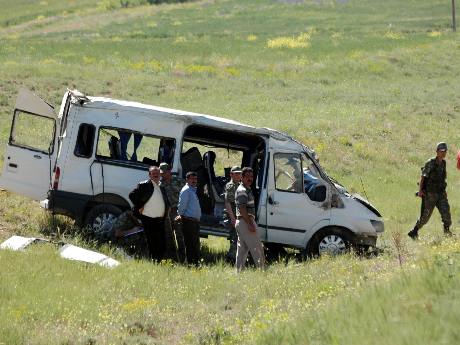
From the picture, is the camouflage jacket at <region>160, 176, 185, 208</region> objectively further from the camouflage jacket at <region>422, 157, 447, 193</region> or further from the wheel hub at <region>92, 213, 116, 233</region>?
the camouflage jacket at <region>422, 157, 447, 193</region>

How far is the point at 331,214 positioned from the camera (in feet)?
49.1

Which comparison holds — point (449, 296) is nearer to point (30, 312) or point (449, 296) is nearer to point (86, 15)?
point (30, 312)

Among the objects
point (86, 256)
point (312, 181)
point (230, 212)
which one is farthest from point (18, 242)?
point (312, 181)

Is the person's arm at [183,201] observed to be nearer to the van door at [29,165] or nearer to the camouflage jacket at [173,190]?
the camouflage jacket at [173,190]

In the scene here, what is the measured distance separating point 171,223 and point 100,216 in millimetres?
1281

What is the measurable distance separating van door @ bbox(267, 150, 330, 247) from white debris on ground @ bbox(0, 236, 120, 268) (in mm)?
2963

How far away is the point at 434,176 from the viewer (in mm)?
15844

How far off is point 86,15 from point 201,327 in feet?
264

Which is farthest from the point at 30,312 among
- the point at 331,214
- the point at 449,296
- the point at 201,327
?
the point at 331,214

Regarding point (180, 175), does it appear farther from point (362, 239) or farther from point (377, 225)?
point (377, 225)

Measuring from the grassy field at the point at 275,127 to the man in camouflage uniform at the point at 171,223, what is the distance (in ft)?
2.04

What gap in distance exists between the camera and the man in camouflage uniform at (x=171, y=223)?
1395 centimetres

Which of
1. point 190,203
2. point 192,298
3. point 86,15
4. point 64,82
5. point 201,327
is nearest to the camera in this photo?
point 201,327

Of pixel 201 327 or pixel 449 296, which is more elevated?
pixel 449 296
